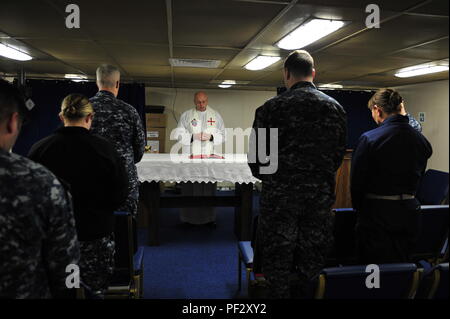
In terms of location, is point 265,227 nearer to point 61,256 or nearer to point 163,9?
point 61,256

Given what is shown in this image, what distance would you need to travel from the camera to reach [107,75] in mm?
2004

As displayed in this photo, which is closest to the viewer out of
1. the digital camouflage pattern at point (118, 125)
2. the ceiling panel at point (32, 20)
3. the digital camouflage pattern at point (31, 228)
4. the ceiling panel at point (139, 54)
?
the digital camouflage pattern at point (31, 228)

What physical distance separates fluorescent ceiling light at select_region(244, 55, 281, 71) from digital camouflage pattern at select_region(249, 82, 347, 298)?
2.24 meters

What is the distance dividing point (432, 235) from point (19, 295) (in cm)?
203

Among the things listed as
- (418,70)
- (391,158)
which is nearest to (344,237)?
(391,158)

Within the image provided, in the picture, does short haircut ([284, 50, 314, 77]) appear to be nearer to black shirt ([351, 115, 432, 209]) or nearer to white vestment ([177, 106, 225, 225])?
black shirt ([351, 115, 432, 209])

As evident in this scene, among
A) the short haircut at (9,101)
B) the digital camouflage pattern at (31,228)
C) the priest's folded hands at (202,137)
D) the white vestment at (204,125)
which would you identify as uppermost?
the white vestment at (204,125)

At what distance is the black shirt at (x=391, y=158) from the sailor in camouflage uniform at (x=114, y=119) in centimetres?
138

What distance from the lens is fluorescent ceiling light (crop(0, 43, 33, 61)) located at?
3.42m

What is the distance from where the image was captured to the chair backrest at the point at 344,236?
1822mm

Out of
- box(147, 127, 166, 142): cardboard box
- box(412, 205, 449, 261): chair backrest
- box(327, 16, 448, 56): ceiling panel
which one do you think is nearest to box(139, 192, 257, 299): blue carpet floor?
box(412, 205, 449, 261): chair backrest

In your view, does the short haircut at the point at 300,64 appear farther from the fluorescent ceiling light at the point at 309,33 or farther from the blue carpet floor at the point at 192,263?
the blue carpet floor at the point at 192,263

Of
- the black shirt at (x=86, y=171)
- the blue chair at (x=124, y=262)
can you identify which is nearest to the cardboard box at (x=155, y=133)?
the blue chair at (x=124, y=262)

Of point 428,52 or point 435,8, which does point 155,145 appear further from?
point 435,8
